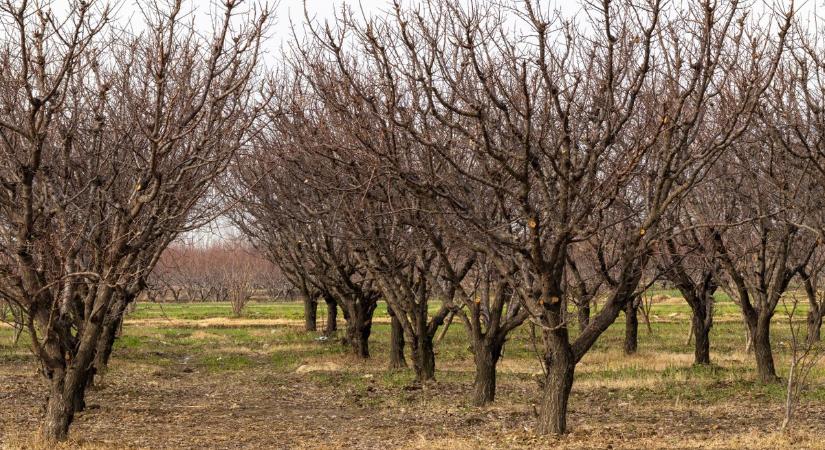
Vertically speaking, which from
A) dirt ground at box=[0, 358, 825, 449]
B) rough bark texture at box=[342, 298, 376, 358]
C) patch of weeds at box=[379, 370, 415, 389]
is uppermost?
rough bark texture at box=[342, 298, 376, 358]

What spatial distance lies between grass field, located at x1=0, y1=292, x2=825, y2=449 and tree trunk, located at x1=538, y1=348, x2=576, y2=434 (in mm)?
256

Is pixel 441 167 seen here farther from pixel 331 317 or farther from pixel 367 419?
pixel 331 317

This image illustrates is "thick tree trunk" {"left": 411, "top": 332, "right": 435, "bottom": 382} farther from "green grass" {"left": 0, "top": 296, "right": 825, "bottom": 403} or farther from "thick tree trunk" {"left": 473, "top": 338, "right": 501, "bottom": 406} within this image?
"thick tree trunk" {"left": 473, "top": 338, "right": 501, "bottom": 406}

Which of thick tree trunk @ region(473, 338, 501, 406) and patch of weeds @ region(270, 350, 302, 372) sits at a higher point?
thick tree trunk @ region(473, 338, 501, 406)

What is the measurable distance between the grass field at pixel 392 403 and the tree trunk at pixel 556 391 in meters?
0.26

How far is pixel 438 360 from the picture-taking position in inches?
948

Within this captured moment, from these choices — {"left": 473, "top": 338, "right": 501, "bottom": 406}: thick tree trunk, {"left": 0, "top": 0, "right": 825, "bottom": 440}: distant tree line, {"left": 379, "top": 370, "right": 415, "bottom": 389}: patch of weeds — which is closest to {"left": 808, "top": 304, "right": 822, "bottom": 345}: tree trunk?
{"left": 0, "top": 0, "right": 825, "bottom": 440}: distant tree line

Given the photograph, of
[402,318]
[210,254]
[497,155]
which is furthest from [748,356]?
[210,254]

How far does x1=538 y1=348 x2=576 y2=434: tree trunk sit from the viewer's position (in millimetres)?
10234

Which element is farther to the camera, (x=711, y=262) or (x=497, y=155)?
(x=711, y=262)

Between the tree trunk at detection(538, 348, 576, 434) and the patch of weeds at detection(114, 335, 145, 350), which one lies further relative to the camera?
the patch of weeds at detection(114, 335, 145, 350)

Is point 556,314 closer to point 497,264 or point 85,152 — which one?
point 497,264

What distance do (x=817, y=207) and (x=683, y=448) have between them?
5.89 metres

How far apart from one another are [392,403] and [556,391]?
199 inches
